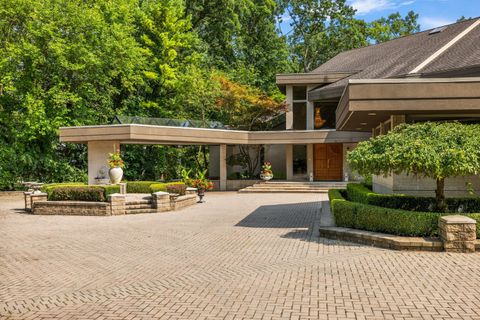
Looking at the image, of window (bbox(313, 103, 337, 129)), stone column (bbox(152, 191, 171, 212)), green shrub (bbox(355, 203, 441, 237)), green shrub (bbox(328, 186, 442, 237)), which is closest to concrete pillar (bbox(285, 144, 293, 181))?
window (bbox(313, 103, 337, 129))

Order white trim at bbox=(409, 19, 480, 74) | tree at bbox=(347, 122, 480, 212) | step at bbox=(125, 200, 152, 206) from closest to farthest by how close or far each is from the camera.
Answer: tree at bbox=(347, 122, 480, 212) < step at bbox=(125, 200, 152, 206) < white trim at bbox=(409, 19, 480, 74)

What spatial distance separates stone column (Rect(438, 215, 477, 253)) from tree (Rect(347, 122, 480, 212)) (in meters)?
1.07

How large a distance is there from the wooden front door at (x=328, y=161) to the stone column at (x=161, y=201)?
14.6m

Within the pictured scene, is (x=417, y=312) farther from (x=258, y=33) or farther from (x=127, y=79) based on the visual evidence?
(x=258, y=33)

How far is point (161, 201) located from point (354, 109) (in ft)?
29.6

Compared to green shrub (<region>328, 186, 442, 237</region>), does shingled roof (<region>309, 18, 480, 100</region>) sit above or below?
above

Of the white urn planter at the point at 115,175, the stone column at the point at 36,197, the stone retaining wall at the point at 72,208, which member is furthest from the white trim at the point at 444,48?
the stone column at the point at 36,197

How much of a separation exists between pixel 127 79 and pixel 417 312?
3033cm

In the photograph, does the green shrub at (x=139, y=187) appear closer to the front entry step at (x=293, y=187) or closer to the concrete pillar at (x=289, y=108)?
the front entry step at (x=293, y=187)

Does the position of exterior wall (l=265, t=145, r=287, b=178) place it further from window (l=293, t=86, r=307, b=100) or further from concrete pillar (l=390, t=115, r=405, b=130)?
concrete pillar (l=390, t=115, r=405, b=130)

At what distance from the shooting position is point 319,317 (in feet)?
18.0

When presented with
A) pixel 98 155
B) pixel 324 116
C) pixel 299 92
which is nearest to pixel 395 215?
pixel 98 155

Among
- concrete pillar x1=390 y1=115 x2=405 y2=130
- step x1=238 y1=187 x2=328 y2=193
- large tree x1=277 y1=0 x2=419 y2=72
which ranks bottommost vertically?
step x1=238 y1=187 x2=328 y2=193

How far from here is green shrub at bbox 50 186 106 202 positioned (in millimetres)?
17453
